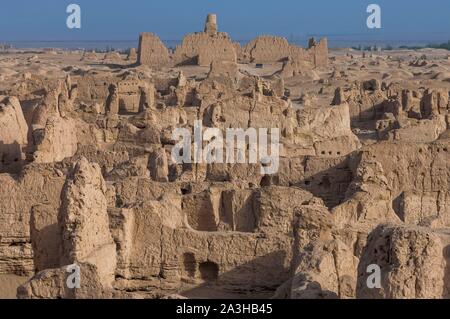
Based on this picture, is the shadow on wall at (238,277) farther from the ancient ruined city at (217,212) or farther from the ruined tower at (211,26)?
the ruined tower at (211,26)

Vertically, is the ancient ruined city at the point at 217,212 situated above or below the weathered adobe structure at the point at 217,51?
below


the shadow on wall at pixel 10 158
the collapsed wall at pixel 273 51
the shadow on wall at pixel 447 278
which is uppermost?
the collapsed wall at pixel 273 51

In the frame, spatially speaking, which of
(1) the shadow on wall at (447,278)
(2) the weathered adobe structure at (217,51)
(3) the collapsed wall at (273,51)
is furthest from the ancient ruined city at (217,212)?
(3) the collapsed wall at (273,51)

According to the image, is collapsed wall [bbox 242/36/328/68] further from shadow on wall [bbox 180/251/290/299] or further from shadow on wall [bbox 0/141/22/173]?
shadow on wall [bbox 180/251/290/299]

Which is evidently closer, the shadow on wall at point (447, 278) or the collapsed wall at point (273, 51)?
the shadow on wall at point (447, 278)

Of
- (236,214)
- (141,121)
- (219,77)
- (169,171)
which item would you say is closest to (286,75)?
(219,77)

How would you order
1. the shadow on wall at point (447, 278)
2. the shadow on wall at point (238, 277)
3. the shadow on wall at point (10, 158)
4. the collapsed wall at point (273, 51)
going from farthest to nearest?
1. the collapsed wall at point (273, 51)
2. the shadow on wall at point (10, 158)
3. the shadow on wall at point (238, 277)
4. the shadow on wall at point (447, 278)

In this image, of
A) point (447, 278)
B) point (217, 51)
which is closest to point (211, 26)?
point (217, 51)
